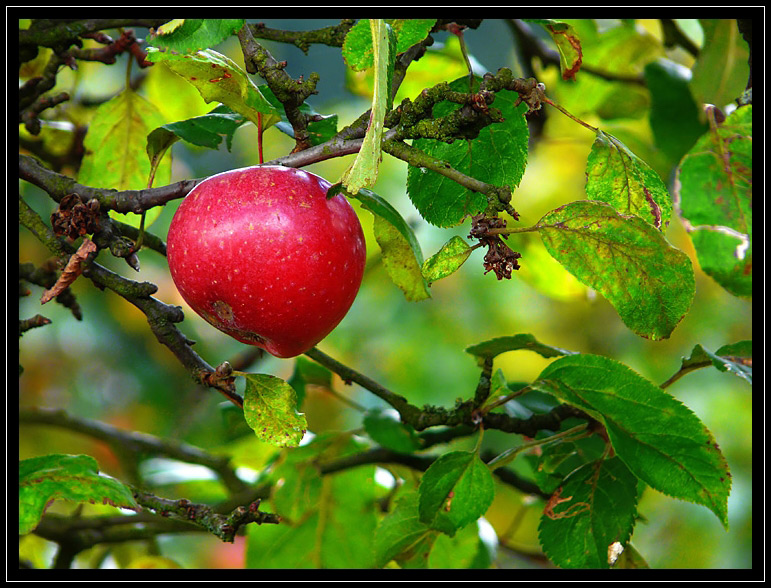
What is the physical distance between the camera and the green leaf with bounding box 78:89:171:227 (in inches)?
34.5

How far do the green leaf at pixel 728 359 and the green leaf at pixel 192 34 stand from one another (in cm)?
51

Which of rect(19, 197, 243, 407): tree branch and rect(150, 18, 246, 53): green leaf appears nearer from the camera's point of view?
rect(150, 18, 246, 53): green leaf

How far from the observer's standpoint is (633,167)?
59 cm

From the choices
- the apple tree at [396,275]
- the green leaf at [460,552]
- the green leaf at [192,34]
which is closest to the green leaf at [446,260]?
the apple tree at [396,275]

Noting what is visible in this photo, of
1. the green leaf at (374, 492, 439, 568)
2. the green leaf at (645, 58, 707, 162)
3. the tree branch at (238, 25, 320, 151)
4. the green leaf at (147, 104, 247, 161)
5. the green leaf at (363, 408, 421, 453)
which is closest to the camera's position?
the tree branch at (238, 25, 320, 151)

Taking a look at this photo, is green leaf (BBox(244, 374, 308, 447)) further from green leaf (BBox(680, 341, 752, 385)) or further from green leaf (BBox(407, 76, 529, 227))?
green leaf (BBox(680, 341, 752, 385))

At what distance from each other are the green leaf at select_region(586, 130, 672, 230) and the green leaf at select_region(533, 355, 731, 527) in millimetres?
134

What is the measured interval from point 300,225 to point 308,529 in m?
0.61

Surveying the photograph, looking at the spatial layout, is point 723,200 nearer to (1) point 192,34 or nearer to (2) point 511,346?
(2) point 511,346

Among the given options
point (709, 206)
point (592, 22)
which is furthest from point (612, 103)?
point (709, 206)

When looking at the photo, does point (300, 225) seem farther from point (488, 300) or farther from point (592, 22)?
point (488, 300)

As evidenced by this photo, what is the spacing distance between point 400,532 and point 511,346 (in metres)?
0.23

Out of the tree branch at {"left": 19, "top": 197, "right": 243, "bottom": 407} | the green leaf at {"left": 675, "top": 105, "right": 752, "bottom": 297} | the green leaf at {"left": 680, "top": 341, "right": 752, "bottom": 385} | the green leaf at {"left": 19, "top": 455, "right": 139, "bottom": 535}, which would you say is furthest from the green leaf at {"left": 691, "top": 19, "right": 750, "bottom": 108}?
the green leaf at {"left": 19, "top": 455, "right": 139, "bottom": 535}

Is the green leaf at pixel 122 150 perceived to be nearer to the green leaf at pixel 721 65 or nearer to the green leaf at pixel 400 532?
the green leaf at pixel 400 532
